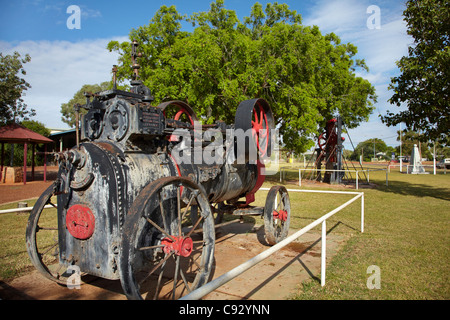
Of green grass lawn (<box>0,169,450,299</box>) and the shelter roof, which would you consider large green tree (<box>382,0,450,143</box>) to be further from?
the shelter roof

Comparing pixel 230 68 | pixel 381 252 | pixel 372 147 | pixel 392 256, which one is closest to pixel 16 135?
pixel 230 68

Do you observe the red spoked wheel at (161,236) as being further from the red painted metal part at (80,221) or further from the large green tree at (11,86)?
the large green tree at (11,86)

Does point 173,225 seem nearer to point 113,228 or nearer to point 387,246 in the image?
point 113,228

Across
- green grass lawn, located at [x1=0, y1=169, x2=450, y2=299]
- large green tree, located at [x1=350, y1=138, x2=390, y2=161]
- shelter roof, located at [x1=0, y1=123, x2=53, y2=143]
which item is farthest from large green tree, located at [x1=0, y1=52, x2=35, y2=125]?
large green tree, located at [x1=350, y1=138, x2=390, y2=161]

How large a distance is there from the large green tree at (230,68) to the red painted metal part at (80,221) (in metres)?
10.7

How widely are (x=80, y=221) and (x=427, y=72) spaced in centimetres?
1160

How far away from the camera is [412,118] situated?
1141 centimetres

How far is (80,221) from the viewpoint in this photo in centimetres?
300

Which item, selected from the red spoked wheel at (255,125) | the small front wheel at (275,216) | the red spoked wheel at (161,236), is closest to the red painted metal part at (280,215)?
the small front wheel at (275,216)

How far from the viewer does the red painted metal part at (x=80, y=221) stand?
2.96 m

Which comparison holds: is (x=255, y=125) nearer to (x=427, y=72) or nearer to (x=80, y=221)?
(x=80, y=221)
